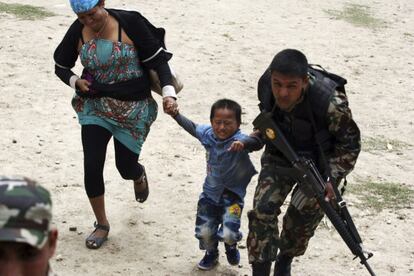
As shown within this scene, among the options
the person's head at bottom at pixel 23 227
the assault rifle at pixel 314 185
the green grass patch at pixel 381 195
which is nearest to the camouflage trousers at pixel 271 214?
the assault rifle at pixel 314 185

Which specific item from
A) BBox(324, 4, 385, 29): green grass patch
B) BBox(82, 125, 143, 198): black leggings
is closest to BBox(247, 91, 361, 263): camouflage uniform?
BBox(82, 125, 143, 198): black leggings

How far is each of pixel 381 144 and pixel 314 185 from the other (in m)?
3.65

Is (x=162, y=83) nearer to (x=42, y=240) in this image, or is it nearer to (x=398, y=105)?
(x=42, y=240)

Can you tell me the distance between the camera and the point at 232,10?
12.6 m

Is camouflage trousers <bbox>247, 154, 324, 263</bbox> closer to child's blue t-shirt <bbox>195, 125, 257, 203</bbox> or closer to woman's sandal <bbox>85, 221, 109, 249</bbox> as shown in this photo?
child's blue t-shirt <bbox>195, 125, 257, 203</bbox>

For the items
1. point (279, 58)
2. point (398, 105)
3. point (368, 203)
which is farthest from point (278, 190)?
point (398, 105)

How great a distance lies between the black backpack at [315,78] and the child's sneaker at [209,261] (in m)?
1.17

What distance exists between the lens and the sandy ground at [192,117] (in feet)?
17.7

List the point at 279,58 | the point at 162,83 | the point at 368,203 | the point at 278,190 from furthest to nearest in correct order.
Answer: the point at 368,203
the point at 162,83
the point at 278,190
the point at 279,58

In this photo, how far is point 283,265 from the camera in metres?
4.86

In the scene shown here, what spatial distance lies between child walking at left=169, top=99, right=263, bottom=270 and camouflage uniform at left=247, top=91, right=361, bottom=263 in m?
0.24

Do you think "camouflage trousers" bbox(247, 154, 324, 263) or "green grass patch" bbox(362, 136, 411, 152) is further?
"green grass patch" bbox(362, 136, 411, 152)

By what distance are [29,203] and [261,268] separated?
2756 millimetres

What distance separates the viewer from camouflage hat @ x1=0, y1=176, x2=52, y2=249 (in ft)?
6.56
